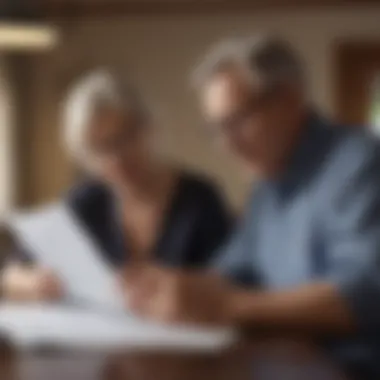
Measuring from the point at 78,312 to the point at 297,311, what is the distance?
0.33 m

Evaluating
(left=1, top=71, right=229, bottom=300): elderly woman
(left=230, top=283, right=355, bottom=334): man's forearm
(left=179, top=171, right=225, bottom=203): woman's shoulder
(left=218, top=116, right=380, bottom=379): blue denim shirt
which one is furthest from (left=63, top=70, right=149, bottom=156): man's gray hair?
(left=230, top=283, right=355, bottom=334): man's forearm

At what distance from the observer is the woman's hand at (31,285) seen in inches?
53.9

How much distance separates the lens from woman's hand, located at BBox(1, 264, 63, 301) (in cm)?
137

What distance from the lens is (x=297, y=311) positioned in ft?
3.68

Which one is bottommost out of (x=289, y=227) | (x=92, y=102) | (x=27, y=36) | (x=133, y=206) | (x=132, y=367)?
(x=132, y=367)

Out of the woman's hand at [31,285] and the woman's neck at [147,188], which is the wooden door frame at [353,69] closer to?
the woman's neck at [147,188]

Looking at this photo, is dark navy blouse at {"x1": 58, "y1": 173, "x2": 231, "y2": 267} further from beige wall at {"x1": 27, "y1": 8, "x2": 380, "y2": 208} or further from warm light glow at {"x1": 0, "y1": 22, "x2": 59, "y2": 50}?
warm light glow at {"x1": 0, "y1": 22, "x2": 59, "y2": 50}

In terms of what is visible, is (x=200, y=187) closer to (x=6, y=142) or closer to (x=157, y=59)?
(x=157, y=59)

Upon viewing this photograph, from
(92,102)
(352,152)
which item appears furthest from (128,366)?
(92,102)

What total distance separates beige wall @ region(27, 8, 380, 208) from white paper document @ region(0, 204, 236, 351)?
0.12 m

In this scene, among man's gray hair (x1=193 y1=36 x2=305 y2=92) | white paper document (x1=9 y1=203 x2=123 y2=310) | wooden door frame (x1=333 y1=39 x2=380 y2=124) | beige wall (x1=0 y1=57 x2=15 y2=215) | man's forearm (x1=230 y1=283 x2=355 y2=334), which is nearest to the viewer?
man's forearm (x1=230 y1=283 x2=355 y2=334)

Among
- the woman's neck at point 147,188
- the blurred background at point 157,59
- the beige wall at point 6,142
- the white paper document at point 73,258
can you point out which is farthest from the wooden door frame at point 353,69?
the beige wall at point 6,142

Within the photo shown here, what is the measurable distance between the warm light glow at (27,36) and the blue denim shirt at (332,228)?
1.56 ft

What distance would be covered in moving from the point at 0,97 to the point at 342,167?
27.2 inches
